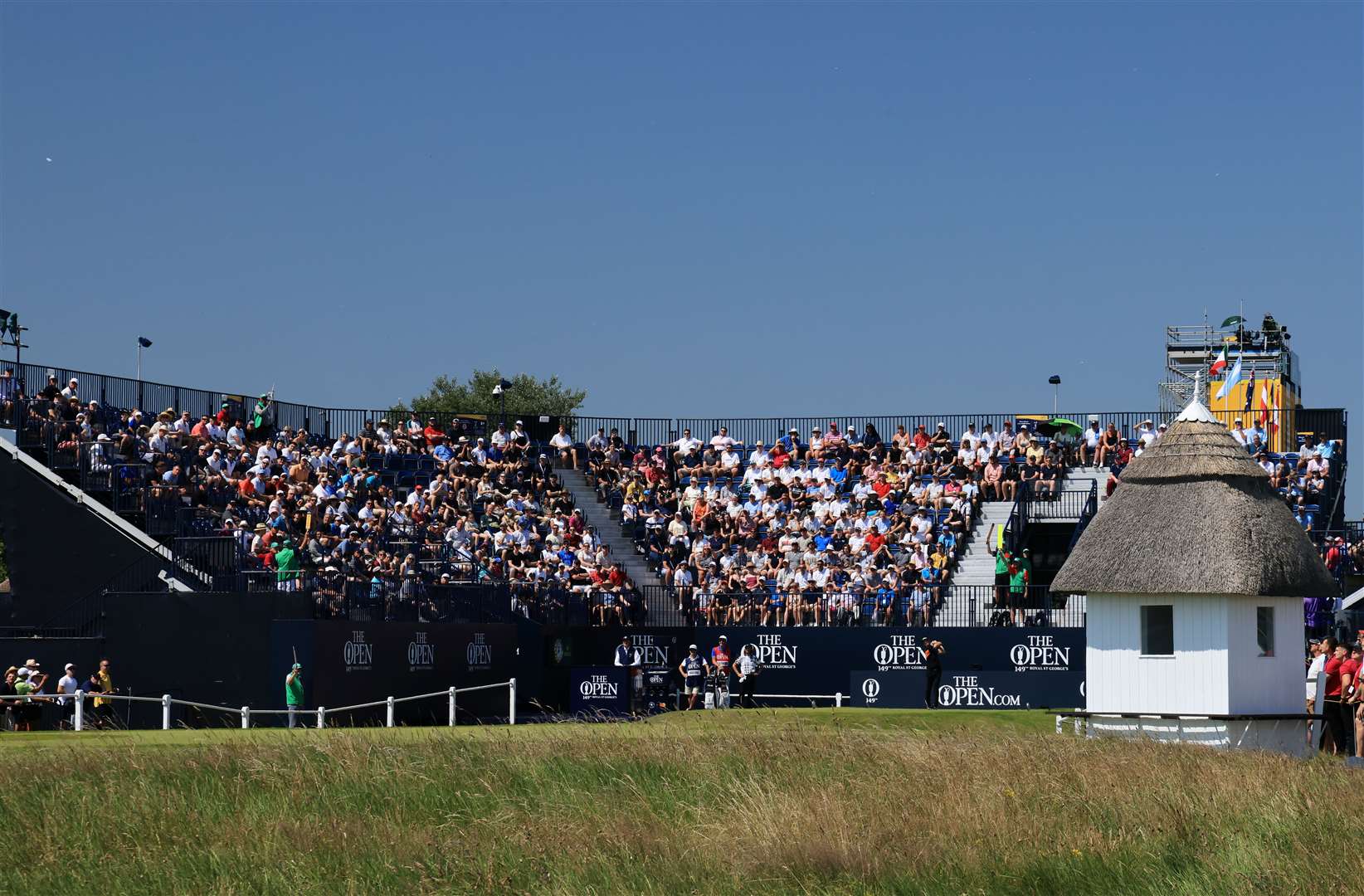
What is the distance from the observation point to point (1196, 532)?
3428 centimetres

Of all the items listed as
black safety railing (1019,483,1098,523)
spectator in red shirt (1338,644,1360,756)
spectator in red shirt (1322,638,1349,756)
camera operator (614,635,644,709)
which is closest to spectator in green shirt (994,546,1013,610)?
black safety railing (1019,483,1098,523)

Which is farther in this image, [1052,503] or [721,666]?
[1052,503]

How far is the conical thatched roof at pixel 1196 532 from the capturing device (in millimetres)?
33406

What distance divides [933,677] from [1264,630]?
9.34 m

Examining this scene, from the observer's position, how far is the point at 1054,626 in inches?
1753

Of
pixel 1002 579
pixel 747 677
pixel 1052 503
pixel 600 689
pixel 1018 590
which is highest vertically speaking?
pixel 1052 503

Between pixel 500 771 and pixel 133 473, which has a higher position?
pixel 133 473

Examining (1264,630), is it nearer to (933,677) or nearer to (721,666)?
(933,677)

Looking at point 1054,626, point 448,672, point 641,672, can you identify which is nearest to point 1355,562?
point 1054,626

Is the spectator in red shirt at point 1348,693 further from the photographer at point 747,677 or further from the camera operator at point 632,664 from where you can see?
the camera operator at point 632,664

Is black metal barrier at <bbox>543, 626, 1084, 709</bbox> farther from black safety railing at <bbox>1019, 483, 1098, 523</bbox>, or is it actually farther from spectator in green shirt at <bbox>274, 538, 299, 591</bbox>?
spectator in green shirt at <bbox>274, 538, 299, 591</bbox>

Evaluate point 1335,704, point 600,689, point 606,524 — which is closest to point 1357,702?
point 1335,704

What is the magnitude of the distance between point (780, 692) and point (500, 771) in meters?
21.8

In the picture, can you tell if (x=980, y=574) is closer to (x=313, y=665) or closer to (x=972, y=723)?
(x=972, y=723)
